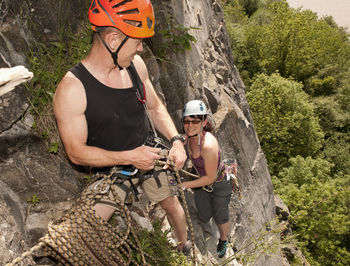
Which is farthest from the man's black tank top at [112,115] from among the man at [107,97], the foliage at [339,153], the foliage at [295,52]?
the foliage at [339,153]

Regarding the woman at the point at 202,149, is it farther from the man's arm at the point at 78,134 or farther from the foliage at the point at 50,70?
the foliage at the point at 50,70

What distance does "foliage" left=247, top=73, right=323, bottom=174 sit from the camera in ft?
87.1

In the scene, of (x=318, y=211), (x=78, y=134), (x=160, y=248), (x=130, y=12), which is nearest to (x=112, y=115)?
(x=78, y=134)

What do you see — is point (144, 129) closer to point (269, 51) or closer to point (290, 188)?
point (290, 188)

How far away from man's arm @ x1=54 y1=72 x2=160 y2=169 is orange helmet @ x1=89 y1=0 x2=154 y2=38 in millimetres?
619

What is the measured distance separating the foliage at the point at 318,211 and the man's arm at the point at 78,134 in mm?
20438

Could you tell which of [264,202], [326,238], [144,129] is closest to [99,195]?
[144,129]

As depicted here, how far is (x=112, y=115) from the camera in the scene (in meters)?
2.98

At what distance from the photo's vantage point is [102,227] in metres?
2.99

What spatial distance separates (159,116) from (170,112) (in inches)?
111

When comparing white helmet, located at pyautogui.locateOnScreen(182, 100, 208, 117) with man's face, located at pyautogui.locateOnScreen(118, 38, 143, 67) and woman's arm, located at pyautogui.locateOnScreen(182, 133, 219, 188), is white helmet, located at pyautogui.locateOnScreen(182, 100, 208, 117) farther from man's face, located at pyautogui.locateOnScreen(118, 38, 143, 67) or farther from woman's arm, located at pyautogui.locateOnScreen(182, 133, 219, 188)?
man's face, located at pyautogui.locateOnScreen(118, 38, 143, 67)

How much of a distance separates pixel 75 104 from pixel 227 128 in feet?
21.9

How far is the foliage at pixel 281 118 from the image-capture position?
26.6 m

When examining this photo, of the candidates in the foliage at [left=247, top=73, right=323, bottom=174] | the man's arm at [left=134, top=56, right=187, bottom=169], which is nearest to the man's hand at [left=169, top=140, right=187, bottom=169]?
the man's arm at [left=134, top=56, right=187, bottom=169]
